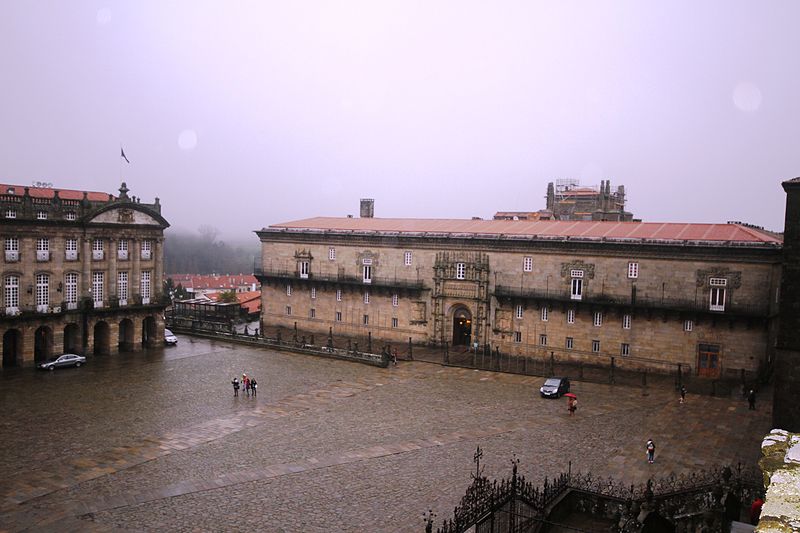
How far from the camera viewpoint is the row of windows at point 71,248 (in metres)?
34.5

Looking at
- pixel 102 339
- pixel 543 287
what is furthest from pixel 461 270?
pixel 102 339

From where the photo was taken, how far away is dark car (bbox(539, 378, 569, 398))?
98.3 ft

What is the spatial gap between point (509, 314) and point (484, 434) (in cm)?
1665

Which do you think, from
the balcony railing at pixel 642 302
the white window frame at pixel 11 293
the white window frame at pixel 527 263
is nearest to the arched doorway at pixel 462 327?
the balcony railing at pixel 642 302

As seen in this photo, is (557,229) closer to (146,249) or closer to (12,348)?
(146,249)

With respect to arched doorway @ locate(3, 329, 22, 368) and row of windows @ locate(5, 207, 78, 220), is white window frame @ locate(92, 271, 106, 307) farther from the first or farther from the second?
arched doorway @ locate(3, 329, 22, 368)

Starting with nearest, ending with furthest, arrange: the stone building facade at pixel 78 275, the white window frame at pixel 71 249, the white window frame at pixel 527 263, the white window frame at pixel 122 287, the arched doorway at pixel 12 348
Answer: the stone building facade at pixel 78 275 → the arched doorway at pixel 12 348 → the white window frame at pixel 71 249 → the white window frame at pixel 527 263 → the white window frame at pixel 122 287

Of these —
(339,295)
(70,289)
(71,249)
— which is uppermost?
(71,249)

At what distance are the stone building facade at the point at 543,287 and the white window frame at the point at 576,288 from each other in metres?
0.06

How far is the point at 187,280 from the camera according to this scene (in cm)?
11231

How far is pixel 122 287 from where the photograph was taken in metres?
40.5

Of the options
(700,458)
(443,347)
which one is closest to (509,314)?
(443,347)

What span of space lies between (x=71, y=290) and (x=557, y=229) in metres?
31.2

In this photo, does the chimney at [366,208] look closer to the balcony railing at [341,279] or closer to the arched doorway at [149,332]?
the balcony railing at [341,279]
